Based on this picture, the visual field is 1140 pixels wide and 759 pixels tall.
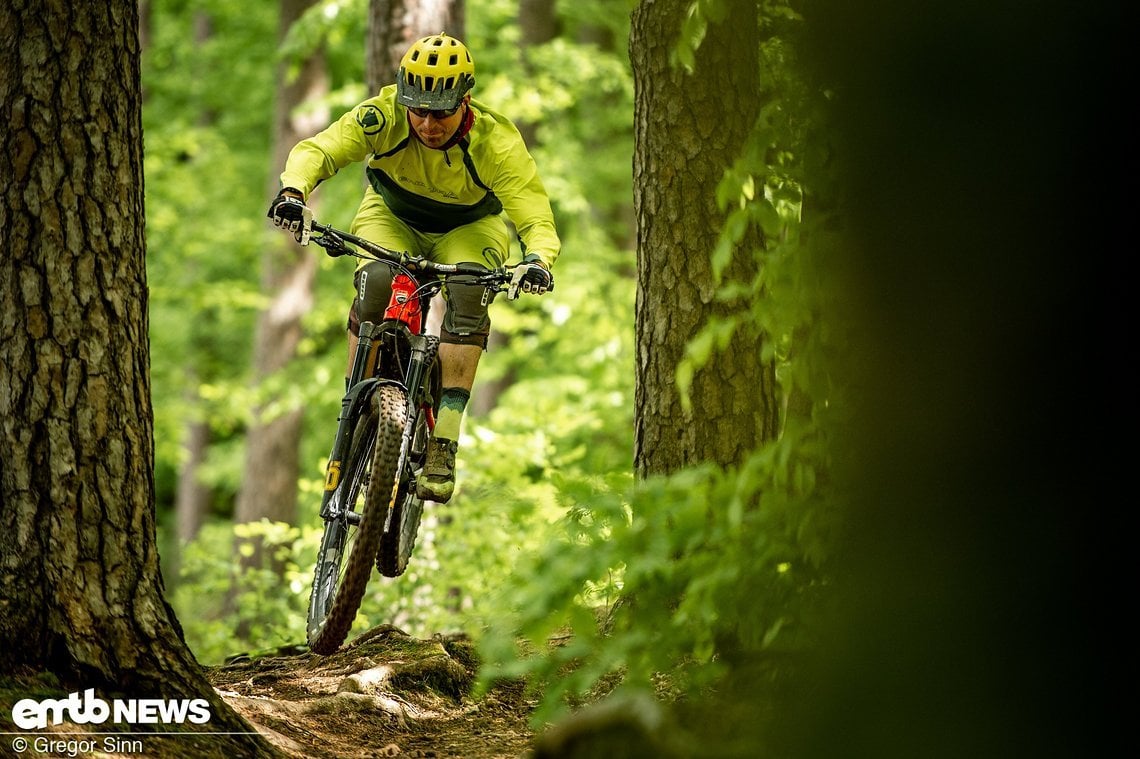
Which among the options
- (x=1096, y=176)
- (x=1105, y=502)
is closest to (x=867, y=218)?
(x=1096, y=176)

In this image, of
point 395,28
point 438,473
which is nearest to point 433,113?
point 438,473

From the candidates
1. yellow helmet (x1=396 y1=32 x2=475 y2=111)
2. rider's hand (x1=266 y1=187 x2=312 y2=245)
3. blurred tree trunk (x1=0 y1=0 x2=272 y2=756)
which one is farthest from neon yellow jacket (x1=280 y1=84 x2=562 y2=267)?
blurred tree trunk (x1=0 y1=0 x2=272 y2=756)

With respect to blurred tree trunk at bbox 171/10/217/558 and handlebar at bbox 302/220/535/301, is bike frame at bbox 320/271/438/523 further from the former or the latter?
blurred tree trunk at bbox 171/10/217/558

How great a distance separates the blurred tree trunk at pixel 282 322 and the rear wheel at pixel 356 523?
919 cm

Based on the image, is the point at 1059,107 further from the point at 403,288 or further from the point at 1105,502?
the point at 403,288

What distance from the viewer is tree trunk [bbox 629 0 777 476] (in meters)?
5.61

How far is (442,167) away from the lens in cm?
605

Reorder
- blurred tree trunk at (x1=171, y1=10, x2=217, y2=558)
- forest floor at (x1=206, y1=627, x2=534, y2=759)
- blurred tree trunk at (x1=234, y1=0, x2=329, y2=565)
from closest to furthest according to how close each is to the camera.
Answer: forest floor at (x1=206, y1=627, x2=534, y2=759), blurred tree trunk at (x1=234, y1=0, x2=329, y2=565), blurred tree trunk at (x1=171, y1=10, x2=217, y2=558)

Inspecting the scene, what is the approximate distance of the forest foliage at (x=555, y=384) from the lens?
279cm

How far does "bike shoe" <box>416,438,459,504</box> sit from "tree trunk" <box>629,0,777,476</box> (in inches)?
36.2

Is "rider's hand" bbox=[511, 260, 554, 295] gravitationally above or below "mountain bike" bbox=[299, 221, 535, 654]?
above

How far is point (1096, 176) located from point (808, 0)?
601 millimetres

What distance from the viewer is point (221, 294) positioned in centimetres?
1675

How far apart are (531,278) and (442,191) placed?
0.82 m
